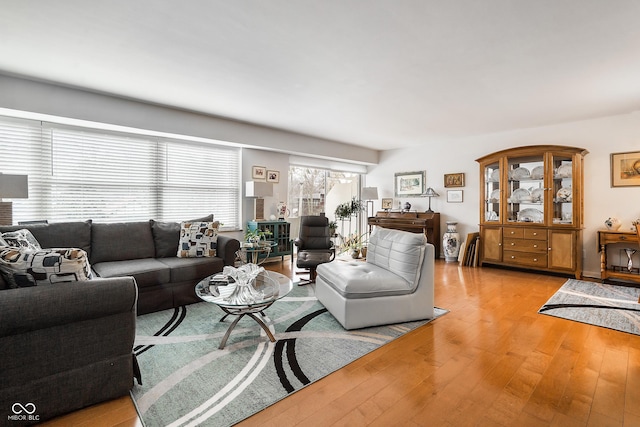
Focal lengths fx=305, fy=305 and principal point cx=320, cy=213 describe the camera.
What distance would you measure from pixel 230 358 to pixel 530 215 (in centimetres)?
512

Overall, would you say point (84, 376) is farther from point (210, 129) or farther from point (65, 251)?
point (210, 129)

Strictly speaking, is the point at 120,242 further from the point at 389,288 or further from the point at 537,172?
the point at 537,172

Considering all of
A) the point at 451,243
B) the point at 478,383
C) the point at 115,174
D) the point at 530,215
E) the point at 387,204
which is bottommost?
the point at 478,383

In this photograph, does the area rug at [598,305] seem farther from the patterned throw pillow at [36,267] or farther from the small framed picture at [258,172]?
the small framed picture at [258,172]

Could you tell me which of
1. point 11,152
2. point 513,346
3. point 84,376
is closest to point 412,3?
point 513,346

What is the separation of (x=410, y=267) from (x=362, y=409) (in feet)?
4.77

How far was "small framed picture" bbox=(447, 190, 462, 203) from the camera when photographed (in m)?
6.17

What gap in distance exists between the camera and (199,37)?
2395 mm

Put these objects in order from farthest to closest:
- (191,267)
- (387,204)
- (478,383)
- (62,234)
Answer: (387,204), (191,267), (62,234), (478,383)

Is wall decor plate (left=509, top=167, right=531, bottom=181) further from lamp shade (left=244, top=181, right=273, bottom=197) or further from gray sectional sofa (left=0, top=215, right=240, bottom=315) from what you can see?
gray sectional sofa (left=0, top=215, right=240, bottom=315)

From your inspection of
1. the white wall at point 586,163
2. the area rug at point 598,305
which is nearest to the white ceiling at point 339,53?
the white wall at point 586,163

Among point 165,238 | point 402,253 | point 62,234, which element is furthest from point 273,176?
point 402,253

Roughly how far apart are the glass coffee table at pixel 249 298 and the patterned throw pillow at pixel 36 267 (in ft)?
2.97

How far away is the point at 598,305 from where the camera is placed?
340 centimetres
